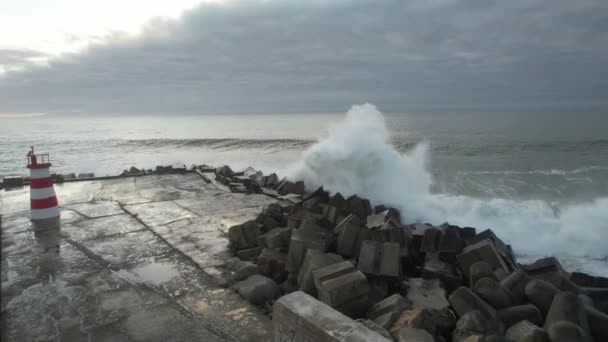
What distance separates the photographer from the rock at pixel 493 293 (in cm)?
391

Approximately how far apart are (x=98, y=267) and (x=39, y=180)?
9.04 ft

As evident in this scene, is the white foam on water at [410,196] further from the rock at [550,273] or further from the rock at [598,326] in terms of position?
the rock at [598,326]

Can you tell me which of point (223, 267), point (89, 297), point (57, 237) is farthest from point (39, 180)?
point (223, 267)

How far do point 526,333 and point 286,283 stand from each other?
7.62 ft

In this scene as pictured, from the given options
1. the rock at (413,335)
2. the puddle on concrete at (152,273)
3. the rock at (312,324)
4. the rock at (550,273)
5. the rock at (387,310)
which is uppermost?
the rock at (312,324)

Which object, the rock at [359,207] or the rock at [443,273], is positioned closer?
the rock at [443,273]

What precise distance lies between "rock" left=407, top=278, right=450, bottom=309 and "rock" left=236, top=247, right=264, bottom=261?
1892mm

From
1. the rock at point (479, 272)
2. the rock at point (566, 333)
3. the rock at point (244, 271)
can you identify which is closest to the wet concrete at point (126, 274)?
the rock at point (244, 271)

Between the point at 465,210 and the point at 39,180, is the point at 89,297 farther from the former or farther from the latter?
the point at 465,210

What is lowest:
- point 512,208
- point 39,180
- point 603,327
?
point 512,208

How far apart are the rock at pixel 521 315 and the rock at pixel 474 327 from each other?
300 mm

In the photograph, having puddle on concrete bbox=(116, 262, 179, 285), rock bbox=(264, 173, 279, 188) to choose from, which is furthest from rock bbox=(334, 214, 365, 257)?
rock bbox=(264, 173, 279, 188)

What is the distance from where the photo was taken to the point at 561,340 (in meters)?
2.98

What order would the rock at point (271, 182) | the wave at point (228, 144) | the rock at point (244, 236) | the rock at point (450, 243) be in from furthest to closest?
the wave at point (228, 144)
the rock at point (271, 182)
the rock at point (450, 243)
the rock at point (244, 236)
